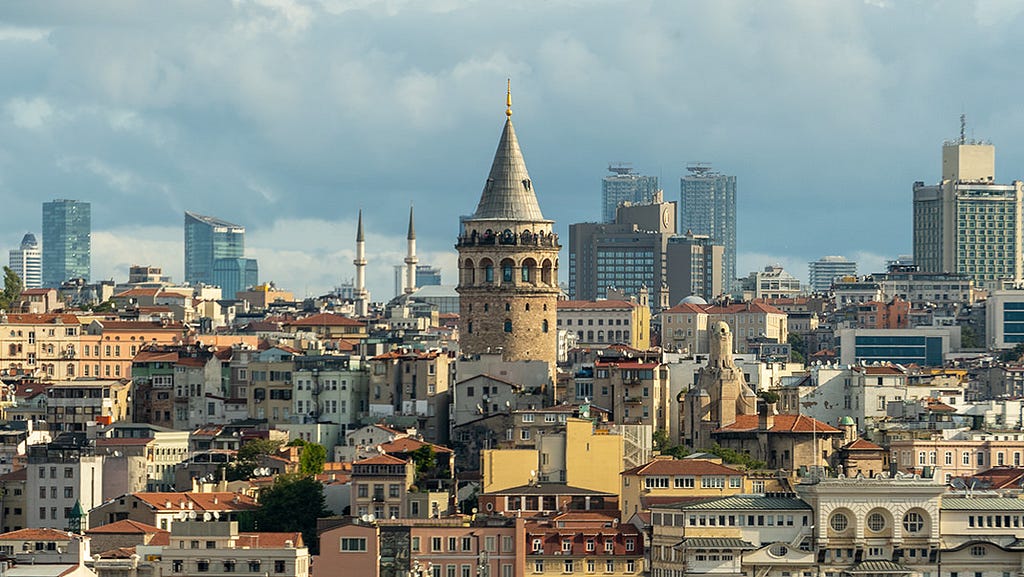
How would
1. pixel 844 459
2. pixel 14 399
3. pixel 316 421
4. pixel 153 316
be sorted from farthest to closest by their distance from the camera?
pixel 153 316
pixel 14 399
pixel 316 421
pixel 844 459

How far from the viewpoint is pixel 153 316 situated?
19125 cm

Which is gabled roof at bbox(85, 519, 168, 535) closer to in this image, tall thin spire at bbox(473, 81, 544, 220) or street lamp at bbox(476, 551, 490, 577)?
street lamp at bbox(476, 551, 490, 577)

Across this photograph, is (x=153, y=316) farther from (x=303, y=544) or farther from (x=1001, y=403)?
(x=303, y=544)

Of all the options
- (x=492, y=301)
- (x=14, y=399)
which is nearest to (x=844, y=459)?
(x=492, y=301)

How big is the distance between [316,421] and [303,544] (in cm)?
3077

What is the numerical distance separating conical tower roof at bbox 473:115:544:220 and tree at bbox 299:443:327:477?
535 inches

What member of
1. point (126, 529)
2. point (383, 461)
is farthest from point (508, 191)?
point (126, 529)

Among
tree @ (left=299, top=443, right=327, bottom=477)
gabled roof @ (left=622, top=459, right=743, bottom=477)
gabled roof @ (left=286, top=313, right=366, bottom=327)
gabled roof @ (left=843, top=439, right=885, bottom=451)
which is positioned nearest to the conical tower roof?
tree @ (left=299, top=443, right=327, bottom=477)

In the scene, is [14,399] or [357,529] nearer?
[357,529]

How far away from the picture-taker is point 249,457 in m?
127

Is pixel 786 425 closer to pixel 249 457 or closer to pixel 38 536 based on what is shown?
pixel 249 457

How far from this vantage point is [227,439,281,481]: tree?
4887 inches

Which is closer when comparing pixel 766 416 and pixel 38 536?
pixel 38 536

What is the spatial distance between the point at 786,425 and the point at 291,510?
20.6 meters
